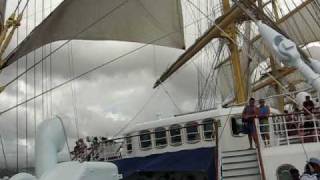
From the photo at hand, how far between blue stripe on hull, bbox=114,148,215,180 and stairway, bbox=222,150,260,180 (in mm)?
428

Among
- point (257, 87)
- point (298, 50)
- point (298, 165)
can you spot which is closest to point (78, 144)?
point (298, 165)

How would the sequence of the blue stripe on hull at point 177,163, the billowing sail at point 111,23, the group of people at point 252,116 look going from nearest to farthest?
the group of people at point 252,116 < the blue stripe on hull at point 177,163 < the billowing sail at point 111,23

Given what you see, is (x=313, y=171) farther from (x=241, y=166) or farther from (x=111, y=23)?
(x=111, y=23)

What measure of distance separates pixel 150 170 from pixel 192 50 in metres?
9.37

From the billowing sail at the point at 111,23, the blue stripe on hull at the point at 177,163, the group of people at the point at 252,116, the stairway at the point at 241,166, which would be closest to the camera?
the stairway at the point at 241,166

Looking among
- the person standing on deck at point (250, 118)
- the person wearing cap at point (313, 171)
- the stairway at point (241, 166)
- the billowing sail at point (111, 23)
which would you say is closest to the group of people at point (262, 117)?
the person standing on deck at point (250, 118)

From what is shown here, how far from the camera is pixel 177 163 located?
1446 cm

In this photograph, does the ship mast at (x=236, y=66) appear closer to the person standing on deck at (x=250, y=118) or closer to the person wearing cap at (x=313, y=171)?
the person standing on deck at (x=250, y=118)

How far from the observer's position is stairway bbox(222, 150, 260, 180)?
1316 centimetres

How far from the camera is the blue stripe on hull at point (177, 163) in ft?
45.1

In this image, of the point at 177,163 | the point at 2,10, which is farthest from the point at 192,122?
the point at 2,10

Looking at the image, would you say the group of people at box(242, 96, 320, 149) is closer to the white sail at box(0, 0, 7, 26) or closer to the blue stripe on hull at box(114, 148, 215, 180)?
the blue stripe on hull at box(114, 148, 215, 180)

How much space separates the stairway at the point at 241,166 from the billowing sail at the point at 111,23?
726 cm

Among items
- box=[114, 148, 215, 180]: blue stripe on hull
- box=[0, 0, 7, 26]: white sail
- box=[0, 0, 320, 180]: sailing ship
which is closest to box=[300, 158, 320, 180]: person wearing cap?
box=[0, 0, 320, 180]: sailing ship
